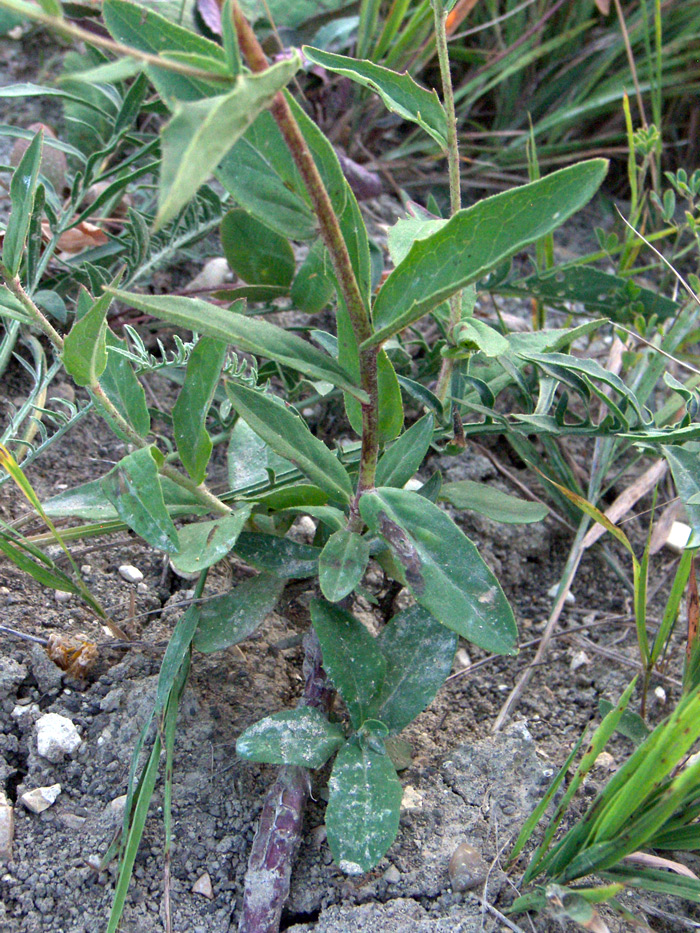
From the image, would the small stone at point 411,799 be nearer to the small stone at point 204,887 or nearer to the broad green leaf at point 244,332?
the small stone at point 204,887

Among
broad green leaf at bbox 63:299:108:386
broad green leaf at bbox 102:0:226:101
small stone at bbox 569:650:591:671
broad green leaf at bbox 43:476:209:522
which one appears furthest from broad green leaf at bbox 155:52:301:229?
small stone at bbox 569:650:591:671

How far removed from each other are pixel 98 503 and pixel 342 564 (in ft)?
1.27

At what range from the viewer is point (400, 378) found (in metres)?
1.17

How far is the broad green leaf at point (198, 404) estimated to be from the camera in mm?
1091

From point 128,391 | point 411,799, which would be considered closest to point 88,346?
point 128,391

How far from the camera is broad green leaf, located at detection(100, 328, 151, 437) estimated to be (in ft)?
3.60

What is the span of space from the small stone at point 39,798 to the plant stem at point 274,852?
0.29 meters

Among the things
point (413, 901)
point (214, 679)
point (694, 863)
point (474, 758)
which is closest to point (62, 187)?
point (214, 679)

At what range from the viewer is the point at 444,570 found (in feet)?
3.25

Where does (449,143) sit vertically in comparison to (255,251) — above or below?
above

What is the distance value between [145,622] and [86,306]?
52 cm

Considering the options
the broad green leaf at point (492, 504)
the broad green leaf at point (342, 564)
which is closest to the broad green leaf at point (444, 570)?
the broad green leaf at point (342, 564)

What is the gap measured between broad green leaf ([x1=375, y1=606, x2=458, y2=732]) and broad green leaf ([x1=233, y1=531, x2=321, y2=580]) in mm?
152

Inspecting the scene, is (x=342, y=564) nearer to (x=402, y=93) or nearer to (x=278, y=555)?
(x=278, y=555)
